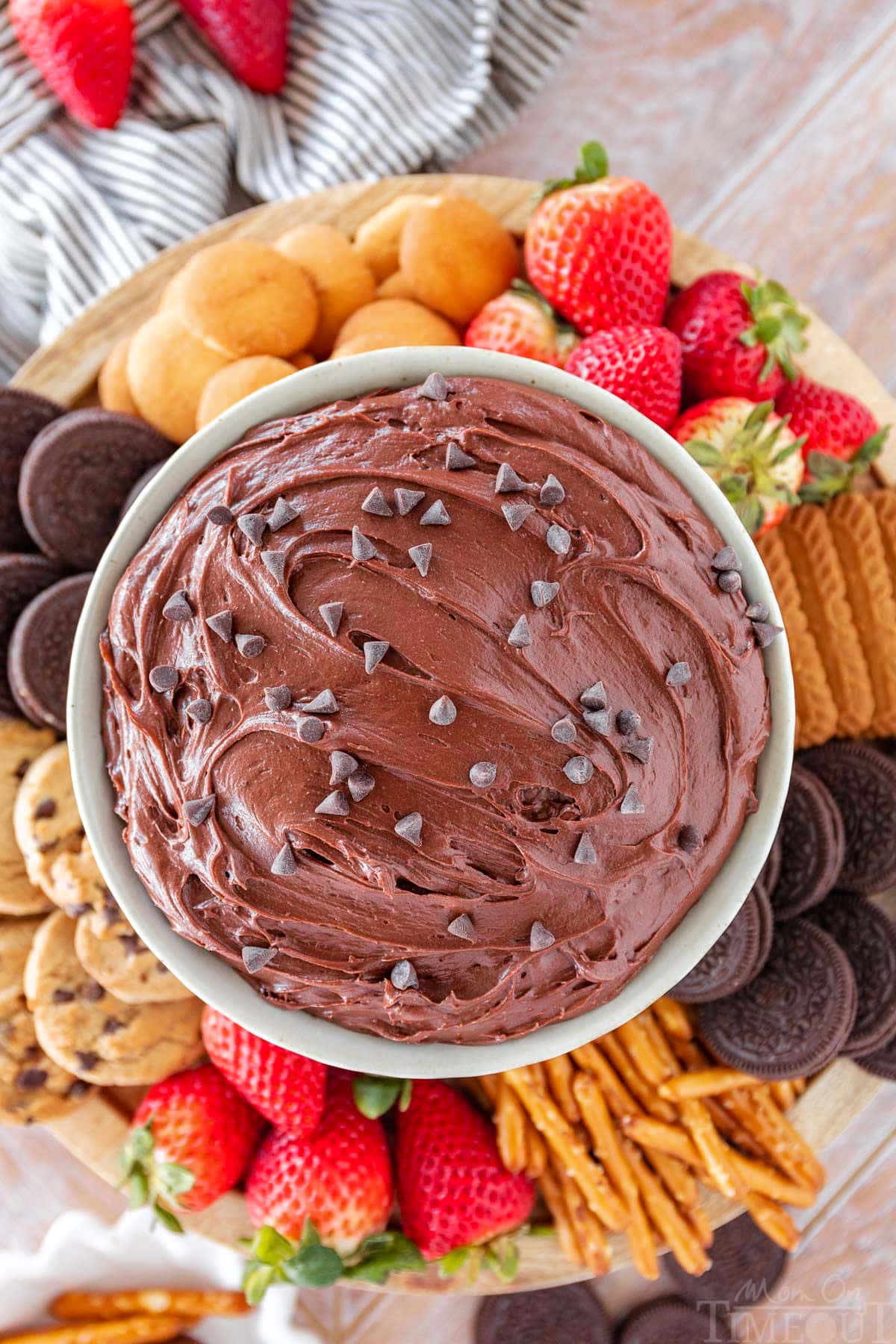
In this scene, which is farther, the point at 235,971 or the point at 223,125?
the point at 223,125

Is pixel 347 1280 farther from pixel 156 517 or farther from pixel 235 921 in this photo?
pixel 156 517

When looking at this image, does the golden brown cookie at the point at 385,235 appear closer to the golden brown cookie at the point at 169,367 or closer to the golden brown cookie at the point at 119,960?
the golden brown cookie at the point at 169,367

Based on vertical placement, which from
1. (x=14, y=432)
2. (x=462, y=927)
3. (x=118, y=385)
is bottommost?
(x=14, y=432)

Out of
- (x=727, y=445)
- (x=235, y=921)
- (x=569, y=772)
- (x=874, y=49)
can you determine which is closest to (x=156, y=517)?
(x=235, y=921)

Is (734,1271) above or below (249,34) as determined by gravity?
below

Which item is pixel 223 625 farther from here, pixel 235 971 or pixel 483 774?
pixel 235 971

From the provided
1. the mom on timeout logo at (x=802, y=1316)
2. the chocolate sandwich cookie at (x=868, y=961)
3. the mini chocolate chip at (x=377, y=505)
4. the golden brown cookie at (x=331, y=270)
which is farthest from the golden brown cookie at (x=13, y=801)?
the mom on timeout logo at (x=802, y=1316)

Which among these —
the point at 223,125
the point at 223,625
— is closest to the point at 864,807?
the point at 223,625

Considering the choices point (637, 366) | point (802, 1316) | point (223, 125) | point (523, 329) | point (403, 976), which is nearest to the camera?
point (403, 976)
